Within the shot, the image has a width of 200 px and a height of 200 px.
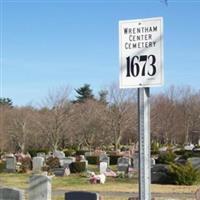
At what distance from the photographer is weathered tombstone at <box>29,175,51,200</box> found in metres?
12.8

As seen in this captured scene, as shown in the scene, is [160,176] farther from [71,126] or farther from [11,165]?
[71,126]

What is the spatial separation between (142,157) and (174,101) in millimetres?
78168

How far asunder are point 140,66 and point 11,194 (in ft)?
28.4

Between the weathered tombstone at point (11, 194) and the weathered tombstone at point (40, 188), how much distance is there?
1.34 metres

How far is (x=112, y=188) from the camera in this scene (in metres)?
21.6

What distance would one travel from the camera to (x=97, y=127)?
204 ft

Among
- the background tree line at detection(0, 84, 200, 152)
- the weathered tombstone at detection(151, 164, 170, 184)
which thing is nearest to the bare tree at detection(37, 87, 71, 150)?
the background tree line at detection(0, 84, 200, 152)

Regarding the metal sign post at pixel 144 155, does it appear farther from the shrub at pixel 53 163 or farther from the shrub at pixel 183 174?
the shrub at pixel 53 163

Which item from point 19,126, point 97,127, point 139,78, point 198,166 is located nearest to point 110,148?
point 97,127

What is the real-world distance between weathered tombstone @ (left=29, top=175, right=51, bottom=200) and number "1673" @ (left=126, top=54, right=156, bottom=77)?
9.62m

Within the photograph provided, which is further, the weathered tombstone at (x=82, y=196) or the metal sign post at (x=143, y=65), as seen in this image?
the weathered tombstone at (x=82, y=196)

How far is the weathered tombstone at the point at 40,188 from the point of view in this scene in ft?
42.1

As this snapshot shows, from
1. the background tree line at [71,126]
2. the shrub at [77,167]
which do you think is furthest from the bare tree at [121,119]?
the shrub at [77,167]

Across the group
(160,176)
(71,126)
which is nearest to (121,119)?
(71,126)
